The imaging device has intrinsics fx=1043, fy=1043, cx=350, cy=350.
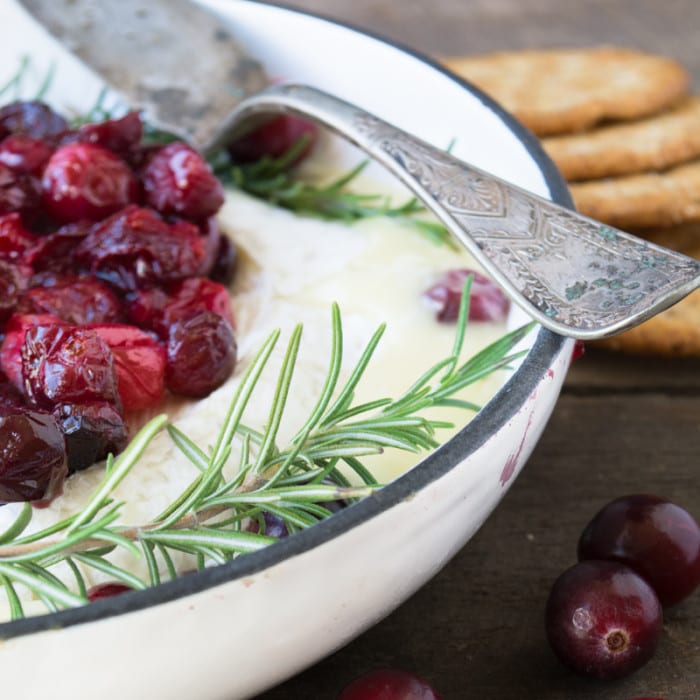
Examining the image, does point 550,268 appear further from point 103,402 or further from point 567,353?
point 103,402

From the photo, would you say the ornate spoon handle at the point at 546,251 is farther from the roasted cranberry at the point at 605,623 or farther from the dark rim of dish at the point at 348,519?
the roasted cranberry at the point at 605,623

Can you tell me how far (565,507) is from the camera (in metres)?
1.28

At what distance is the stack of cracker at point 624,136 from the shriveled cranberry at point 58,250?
2.51 feet

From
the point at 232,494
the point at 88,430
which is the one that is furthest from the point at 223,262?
the point at 232,494

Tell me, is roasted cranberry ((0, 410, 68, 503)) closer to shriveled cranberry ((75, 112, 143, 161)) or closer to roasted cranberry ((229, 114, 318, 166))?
shriveled cranberry ((75, 112, 143, 161))

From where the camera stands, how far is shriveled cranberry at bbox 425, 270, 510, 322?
1245 millimetres

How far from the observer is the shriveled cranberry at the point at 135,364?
3.49 ft

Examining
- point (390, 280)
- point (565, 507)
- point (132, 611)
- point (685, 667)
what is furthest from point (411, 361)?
point (132, 611)

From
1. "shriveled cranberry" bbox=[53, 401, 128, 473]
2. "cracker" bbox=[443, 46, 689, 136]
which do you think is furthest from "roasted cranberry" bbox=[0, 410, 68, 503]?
"cracker" bbox=[443, 46, 689, 136]

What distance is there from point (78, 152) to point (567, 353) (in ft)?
2.14

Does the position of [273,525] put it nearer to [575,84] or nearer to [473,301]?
[473,301]

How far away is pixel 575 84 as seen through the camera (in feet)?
6.51

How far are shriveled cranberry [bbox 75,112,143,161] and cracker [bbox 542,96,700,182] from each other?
2.34 ft

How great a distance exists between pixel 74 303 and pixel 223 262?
0.24m
